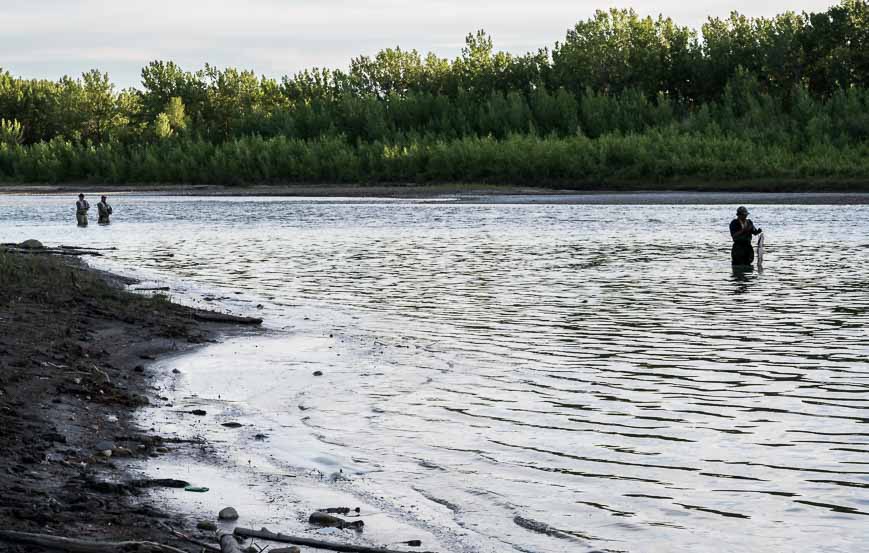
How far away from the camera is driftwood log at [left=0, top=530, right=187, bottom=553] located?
22.1ft

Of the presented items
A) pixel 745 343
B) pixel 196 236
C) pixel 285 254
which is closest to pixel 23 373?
pixel 745 343

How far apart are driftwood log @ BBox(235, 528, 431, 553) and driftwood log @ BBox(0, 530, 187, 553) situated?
2.42ft

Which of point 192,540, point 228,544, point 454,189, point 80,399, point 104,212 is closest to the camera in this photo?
point 228,544

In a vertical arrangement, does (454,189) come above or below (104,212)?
above

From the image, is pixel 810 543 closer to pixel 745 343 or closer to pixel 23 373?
pixel 23 373

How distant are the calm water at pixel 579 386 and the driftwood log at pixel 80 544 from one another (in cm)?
218

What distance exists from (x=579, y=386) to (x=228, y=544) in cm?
743

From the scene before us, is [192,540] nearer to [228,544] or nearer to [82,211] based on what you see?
[228,544]

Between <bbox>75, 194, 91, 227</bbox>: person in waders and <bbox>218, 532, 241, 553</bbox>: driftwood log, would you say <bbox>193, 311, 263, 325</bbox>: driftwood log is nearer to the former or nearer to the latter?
<bbox>218, 532, 241, 553</bbox>: driftwood log

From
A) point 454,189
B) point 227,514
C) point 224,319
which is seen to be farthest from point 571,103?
point 227,514

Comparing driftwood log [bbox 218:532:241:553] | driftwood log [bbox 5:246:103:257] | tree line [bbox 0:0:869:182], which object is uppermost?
tree line [bbox 0:0:869:182]

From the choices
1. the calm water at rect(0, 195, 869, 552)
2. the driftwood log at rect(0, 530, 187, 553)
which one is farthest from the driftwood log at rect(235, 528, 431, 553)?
the calm water at rect(0, 195, 869, 552)

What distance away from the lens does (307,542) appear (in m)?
7.45

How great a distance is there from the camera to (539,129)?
10206 cm
